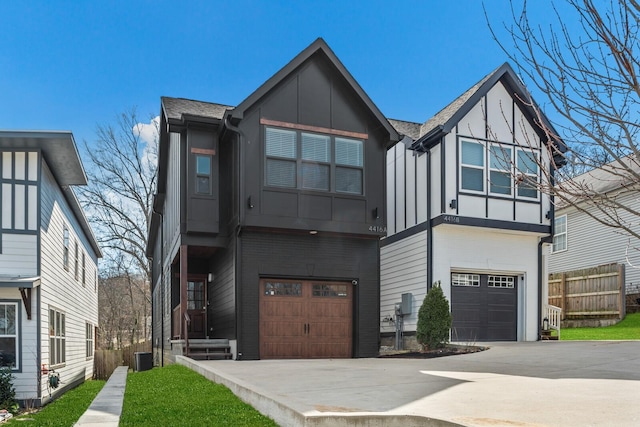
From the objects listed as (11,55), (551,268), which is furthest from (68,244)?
(551,268)

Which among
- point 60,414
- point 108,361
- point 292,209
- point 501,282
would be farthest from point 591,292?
point 108,361

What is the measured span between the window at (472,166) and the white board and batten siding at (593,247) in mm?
8581

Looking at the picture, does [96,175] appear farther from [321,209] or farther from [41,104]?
[321,209]

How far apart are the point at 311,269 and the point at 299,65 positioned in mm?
5246

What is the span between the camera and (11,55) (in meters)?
24.1

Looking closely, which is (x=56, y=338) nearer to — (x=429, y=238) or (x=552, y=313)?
(x=429, y=238)

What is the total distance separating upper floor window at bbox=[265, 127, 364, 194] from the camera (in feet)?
45.6

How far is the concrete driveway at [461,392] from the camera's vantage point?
4.95 meters

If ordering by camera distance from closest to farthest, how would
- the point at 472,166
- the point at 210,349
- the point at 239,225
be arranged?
the point at 239,225
the point at 210,349
the point at 472,166

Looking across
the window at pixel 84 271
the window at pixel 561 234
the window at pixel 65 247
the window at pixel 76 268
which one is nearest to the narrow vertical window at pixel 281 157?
the window at pixel 65 247

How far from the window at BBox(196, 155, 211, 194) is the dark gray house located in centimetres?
3

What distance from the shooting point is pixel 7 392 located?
12.8 metres

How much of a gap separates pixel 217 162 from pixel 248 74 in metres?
12.8

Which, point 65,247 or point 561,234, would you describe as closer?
point 65,247
